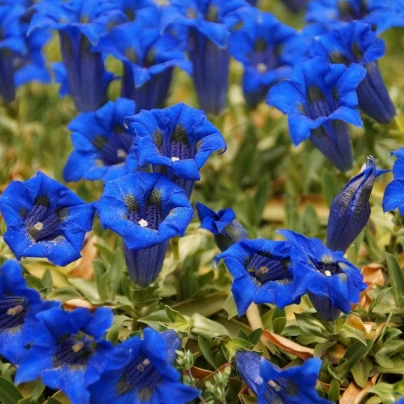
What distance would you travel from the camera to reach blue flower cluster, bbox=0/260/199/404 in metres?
1.45

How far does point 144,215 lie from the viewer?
1.66 m

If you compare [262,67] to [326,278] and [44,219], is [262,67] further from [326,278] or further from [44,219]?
[326,278]

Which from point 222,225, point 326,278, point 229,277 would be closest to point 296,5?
point 229,277

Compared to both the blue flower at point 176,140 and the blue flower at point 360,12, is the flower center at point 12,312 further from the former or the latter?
the blue flower at point 360,12

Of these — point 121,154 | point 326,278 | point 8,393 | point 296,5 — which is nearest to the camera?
point 326,278

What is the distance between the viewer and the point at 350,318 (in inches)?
68.9

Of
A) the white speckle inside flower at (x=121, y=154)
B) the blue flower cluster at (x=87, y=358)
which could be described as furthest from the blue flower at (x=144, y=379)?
the white speckle inside flower at (x=121, y=154)

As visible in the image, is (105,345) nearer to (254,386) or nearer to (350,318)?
(254,386)

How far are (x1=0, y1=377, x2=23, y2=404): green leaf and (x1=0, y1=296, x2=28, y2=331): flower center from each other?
0.15 metres

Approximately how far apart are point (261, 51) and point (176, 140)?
2.64ft

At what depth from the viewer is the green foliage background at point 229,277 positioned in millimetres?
1704

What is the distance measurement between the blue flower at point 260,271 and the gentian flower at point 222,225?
0.13m

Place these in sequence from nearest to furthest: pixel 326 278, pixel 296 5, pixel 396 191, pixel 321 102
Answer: pixel 326 278, pixel 396 191, pixel 321 102, pixel 296 5

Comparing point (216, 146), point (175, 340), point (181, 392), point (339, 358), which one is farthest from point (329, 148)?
point (181, 392)
